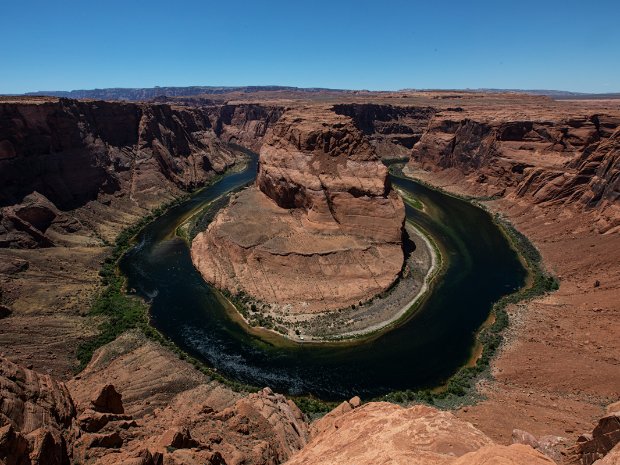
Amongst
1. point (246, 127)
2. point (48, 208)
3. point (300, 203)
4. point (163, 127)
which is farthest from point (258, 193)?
point (246, 127)

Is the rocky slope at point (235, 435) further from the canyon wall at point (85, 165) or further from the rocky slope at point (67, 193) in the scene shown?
Answer: the canyon wall at point (85, 165)

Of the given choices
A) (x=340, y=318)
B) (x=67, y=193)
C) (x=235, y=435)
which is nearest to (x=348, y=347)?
(x=340, y=318)

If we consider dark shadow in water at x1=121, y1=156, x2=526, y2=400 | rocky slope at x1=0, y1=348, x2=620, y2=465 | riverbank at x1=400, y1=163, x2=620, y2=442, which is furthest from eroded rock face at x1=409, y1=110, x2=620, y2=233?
rocky slope at x1=0, y1=348, x2=620, y2=465

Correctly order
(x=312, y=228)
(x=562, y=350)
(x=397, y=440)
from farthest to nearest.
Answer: (x=312, y=228), (x=562, y=350), (x=397, y=440)

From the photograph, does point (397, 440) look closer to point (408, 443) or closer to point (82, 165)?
point (408, 443)

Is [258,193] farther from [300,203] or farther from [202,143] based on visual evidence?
[202,143]

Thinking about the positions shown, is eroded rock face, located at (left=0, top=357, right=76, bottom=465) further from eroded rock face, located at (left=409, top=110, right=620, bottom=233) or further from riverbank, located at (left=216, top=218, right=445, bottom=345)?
eroded rock face, located at (left=409, top=110, right=620, bottom=233)
